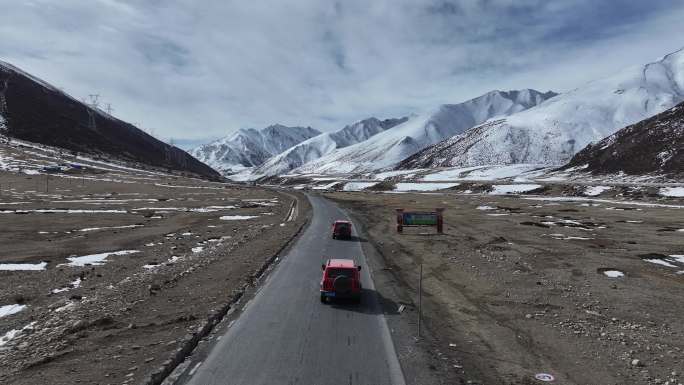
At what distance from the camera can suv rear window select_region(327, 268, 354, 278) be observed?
63.6 ft

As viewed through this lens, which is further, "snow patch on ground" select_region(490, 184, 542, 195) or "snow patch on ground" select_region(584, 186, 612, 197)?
"snow patch on ground" select_region(490, 184, 542, 195)

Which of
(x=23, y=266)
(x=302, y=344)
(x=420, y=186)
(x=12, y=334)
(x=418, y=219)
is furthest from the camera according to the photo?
(x=420, y=186)

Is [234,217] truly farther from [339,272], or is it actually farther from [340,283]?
[340,283]

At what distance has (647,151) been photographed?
544ft

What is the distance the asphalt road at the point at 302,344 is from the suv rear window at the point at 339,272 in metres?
1.21

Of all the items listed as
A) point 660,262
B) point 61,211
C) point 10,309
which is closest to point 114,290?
point 10,309

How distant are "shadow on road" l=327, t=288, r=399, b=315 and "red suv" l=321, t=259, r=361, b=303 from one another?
329mm

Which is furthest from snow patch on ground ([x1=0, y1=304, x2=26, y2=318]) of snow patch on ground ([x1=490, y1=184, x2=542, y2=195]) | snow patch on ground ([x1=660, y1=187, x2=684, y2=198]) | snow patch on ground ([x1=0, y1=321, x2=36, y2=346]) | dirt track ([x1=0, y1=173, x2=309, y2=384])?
snow patch on ground ([x1=490, y1=184, x2=542, y2=195])

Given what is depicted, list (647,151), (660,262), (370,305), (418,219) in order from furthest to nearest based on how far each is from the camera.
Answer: (647,151) → (418,219) → (660,262) → (370,305)

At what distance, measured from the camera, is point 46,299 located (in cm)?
1972

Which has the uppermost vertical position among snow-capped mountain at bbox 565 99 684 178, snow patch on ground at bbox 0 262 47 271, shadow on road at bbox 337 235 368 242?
snow-capped mountain at bbox 565 99 684 178

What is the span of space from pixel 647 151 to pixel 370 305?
594ft

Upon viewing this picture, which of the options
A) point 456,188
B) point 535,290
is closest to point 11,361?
point 535,290

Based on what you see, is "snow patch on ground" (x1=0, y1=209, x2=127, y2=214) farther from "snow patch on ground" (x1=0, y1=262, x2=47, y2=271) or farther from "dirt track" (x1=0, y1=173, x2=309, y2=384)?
"snow patch on ground" (x1=0, y1=262, x2=47, y2=271)
